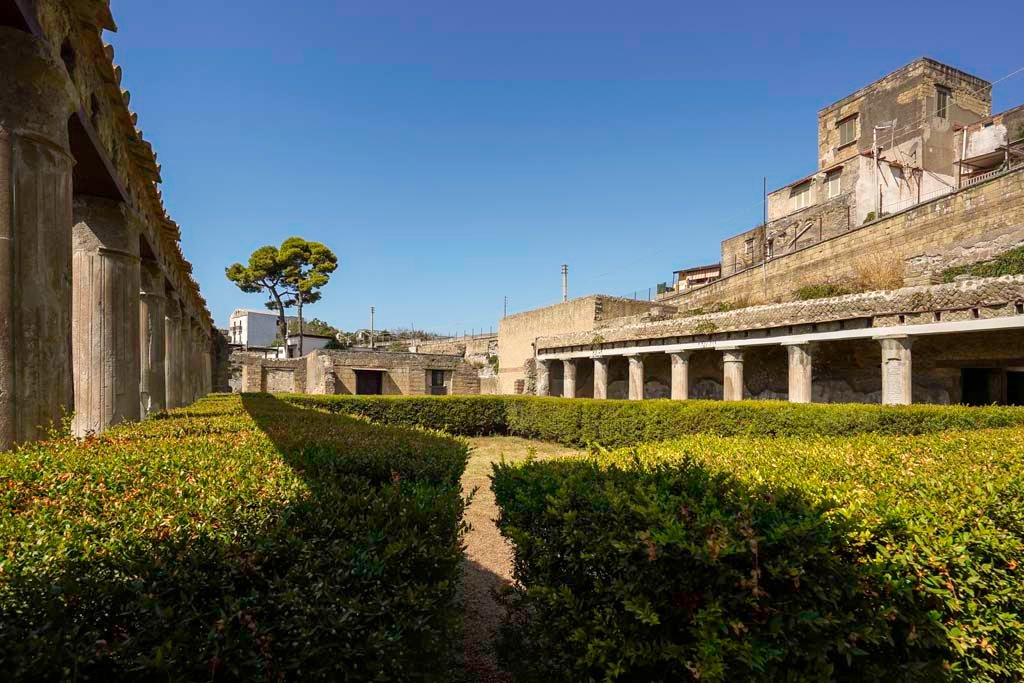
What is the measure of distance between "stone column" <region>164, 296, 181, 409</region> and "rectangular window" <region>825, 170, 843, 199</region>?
29136 millimetres

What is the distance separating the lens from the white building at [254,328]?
56.7 meters

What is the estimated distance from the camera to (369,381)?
25.8 m

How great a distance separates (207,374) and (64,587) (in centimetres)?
2545

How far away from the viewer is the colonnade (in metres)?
10.6

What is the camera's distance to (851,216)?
82.9 ft

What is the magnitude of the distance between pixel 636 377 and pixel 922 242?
32.9 feet

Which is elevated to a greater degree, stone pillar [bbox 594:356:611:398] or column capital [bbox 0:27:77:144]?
column capital [bbox 0:27:77:144]

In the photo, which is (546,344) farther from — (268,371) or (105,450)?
(105,450)

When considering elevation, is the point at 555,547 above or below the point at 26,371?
below

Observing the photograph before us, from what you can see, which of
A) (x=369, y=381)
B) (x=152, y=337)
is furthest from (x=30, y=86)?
(x=369, y=381)

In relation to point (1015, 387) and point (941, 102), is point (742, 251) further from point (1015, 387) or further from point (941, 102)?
point (1015, 387)

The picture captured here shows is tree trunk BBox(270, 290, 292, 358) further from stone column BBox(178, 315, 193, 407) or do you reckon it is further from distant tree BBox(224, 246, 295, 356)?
stone column BBox(178, 315, 193, 407)

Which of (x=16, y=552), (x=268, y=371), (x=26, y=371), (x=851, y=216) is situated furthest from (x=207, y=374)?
(x=851, y=216)

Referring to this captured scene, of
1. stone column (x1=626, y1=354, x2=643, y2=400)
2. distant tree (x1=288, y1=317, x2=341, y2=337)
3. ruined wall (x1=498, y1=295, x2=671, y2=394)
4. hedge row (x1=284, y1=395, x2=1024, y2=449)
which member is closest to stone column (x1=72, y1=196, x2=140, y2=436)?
hedge row (x1=284, y1=395, x2=1024, y2=449)
